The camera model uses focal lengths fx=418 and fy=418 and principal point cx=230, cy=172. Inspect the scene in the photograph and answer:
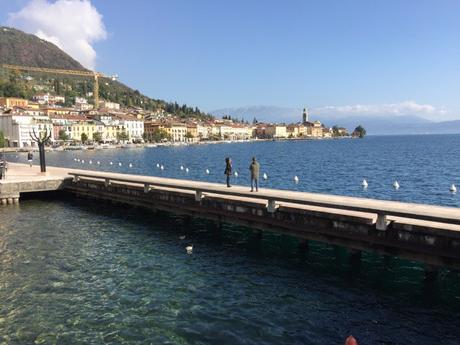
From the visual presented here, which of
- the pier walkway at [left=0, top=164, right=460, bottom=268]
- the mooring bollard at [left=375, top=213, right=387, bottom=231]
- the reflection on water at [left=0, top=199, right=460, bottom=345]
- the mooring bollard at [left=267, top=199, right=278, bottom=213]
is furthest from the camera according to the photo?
the mooring bollard at [left=267, top=199, right=278, bottom=213]

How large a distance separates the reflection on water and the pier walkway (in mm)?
951

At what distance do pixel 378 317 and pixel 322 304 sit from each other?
164cm

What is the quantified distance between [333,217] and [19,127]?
173 metres

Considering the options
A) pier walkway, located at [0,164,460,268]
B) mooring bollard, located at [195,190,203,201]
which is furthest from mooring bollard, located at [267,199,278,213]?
mooring bollard, located at [195,190,203,201]

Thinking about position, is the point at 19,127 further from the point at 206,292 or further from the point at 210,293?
the point at 210,293

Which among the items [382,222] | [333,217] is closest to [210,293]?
[333,217]

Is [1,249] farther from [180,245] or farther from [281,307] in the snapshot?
[281,307]

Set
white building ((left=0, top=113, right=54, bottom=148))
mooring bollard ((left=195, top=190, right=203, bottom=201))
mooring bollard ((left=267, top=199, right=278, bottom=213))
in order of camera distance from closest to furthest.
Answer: mooring bollard ((left=267, top=199, right=278, bottom=213)) < mooring bollard ((left=195, top=190, right=203, bottom=201)) < white building ((left=0, top=113, right=54, bottom=148))

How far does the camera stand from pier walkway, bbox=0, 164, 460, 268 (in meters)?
13.9

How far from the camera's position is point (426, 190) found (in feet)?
138

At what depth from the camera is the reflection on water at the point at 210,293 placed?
10.8m

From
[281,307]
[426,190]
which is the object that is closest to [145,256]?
[281,307]

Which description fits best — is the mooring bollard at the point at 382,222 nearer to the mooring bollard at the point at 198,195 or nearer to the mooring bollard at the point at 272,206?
the mooring bollard at the point at 272,206

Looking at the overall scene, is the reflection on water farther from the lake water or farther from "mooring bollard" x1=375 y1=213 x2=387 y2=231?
"mooring bollard" x1=375 y1=213 x2=387 y2=231
